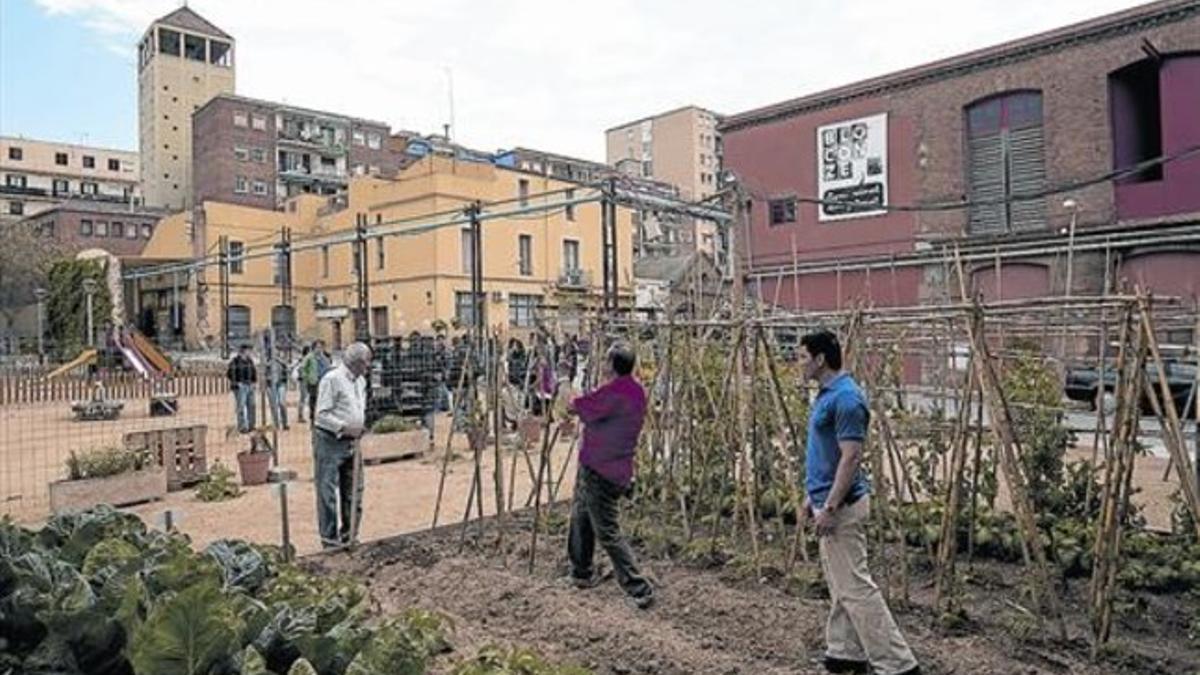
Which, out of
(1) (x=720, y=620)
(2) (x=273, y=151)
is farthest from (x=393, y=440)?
(2) (x=273, y=151)

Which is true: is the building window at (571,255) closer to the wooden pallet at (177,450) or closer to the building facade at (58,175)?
the wooden pallet at (177,450)

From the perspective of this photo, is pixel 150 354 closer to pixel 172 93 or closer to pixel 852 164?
pixel 852 164

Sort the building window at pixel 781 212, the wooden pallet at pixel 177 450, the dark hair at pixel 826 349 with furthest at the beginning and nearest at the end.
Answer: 1. the building window at pixel 781 212
2. the wooden pallet at pixel 177 450
3. the dark hair at pixel 826 349

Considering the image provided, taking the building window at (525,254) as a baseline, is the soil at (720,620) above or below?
→ below

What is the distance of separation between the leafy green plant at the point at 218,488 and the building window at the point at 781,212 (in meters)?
19.8

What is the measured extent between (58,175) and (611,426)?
8386cm

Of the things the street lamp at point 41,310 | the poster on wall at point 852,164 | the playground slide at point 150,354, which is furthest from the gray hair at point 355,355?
the street lamp at point 41,310

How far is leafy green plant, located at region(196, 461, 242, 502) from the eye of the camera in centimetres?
1043

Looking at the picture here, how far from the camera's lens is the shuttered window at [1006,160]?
23344 mm

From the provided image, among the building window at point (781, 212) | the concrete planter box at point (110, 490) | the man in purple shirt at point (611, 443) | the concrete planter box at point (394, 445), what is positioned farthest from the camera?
the building window at point (781, 212)

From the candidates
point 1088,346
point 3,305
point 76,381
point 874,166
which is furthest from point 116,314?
point 1088,346

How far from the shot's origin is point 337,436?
746cm

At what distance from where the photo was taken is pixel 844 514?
4684mm

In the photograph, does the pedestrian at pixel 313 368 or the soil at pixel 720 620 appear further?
the pedestrian at pixel 313 368
